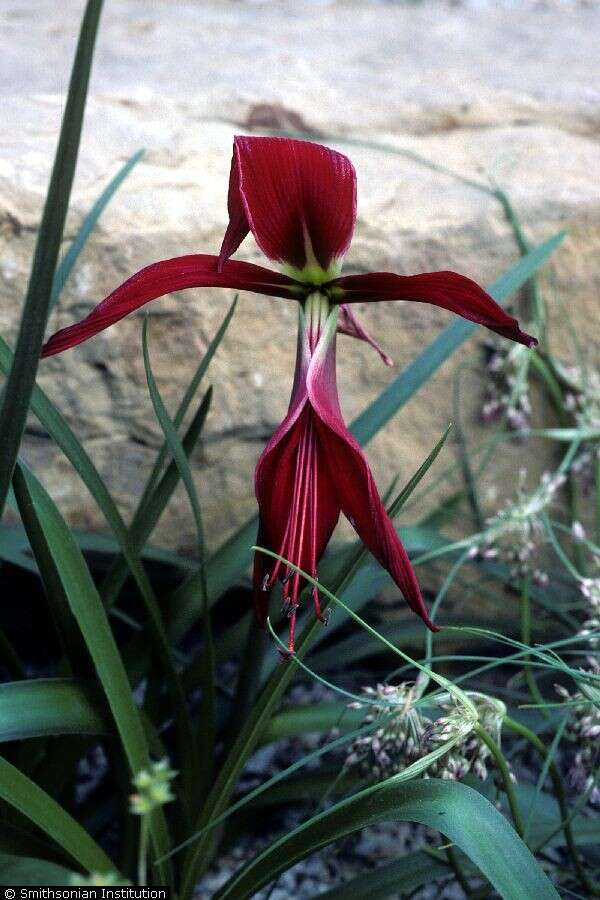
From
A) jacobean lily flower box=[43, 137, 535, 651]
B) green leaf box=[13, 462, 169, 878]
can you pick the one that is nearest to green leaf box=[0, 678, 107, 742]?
green leaf box=[13, 462, 169, 878]

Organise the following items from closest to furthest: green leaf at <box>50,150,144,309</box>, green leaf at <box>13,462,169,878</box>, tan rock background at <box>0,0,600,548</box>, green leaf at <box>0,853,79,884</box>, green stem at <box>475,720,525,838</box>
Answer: green leaf at <box>0,853,79,884</box>, green stem at <box>475,720,525,838</box>, green leaf at <box>13,462,169,878</box>, green leaf at <box>50,150,144,309</box>, tan rock background at <box>0,0,600,548</box>

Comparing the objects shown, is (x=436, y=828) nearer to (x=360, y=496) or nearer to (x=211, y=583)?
(x=360, y=496)

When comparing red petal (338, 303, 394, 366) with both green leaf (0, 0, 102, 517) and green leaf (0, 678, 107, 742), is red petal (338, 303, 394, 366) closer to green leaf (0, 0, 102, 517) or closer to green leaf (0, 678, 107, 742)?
green leaf (0, 0, 102, 517)

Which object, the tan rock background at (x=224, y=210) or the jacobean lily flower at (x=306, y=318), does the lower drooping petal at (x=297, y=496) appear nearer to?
the jacobean lily flower at (x=306, y=318)

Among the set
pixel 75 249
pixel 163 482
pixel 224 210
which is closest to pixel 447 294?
pixel 163 482

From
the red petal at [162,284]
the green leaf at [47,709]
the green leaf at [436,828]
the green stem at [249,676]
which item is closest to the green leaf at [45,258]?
the red petal at [162,284]

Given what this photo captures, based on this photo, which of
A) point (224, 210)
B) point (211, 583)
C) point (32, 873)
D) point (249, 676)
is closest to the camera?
point (32, 873)
